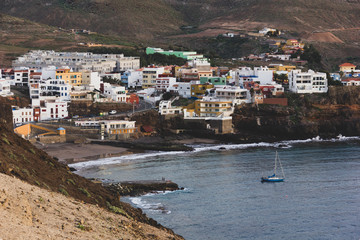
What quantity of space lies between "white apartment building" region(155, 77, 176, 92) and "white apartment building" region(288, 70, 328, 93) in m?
12.3

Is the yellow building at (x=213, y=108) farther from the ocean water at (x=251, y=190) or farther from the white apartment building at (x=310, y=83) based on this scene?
the white apartment building at (x=310, y=83)

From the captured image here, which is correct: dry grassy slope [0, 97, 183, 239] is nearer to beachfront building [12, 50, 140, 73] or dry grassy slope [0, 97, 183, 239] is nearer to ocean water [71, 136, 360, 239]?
ocean water [71, 136, 360, 239]

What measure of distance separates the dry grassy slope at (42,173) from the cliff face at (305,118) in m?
35.4

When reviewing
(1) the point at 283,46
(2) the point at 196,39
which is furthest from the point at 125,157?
(2) the point at 196,39

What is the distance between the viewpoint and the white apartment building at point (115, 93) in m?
68.1

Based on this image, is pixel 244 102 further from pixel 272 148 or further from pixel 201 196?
pixel 201 196

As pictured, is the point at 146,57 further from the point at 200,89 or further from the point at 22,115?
the point at 22,115

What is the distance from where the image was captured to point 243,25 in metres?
146

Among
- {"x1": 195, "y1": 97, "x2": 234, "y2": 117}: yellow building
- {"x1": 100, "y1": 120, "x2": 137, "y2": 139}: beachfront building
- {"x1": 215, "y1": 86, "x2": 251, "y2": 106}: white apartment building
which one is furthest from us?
{"x1": 215, "y1": 86, "x2": 251, "y2": 106}: white apartment building

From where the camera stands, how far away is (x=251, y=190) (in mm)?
40375

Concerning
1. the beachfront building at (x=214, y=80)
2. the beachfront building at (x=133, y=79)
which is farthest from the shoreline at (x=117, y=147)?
the beachfront building at (x=133, y=79)

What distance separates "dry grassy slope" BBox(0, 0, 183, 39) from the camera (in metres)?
148

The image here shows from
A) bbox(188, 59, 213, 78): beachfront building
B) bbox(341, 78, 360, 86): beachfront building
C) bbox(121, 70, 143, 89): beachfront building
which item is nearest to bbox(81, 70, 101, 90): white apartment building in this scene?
bbox(121, 70, 143, 89): beachfront building

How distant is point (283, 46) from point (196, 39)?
27861 mm
